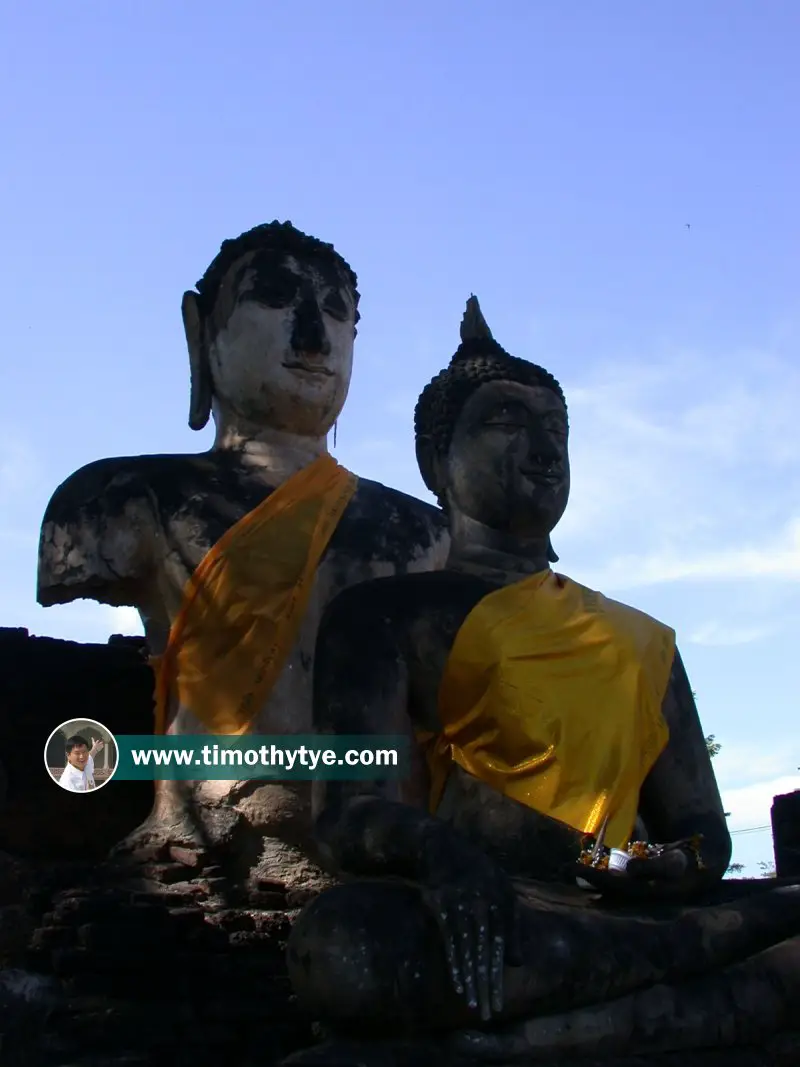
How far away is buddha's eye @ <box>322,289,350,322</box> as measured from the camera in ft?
19.2

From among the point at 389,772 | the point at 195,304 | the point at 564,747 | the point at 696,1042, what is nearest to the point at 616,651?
the point at 564,747

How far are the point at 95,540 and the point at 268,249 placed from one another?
1238 millimetres

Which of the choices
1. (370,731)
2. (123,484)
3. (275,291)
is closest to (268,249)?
(275,291)

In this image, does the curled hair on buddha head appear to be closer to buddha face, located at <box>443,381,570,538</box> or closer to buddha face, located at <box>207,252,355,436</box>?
buddha face, located at <box>207,252,355,436</box>

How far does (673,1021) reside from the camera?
12.1 feet

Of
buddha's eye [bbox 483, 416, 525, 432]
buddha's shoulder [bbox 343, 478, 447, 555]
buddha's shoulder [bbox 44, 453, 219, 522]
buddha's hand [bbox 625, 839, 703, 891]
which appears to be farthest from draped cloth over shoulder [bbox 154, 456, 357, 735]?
buddha's hand [bbox 625, 839, 703, 891]

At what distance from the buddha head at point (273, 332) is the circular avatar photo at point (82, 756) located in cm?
117

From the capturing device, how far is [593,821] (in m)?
4.15

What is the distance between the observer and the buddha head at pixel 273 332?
5.76m

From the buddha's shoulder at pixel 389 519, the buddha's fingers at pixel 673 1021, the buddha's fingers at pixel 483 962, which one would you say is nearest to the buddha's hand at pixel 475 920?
the buddha's fingers at pixel 483 962

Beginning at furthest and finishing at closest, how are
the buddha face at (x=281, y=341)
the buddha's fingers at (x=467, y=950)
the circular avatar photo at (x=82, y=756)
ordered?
1. the buddha face at (x=281, y=341)
2. the circular avatar photo at (x=82, y=756)
3. the buddha's fingers at (x=467, y=950)

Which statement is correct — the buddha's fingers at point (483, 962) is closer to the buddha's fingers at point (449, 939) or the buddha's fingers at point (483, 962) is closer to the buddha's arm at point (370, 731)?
the buddha's fingers at point (449, 939)

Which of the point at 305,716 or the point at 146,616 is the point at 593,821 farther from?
the point at 146,616

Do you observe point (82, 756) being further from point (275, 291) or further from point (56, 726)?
point (275, 291)
